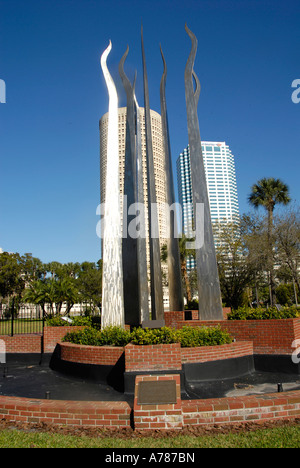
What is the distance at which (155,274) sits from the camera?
50.3 feet

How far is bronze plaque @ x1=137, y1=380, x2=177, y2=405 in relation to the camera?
491 centimetres

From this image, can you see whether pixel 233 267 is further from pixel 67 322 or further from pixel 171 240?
pixel 67 322

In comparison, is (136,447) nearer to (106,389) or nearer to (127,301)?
(106,389)

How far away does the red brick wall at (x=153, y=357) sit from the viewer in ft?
26.1

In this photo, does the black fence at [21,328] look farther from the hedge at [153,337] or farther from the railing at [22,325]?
the hedge at [153,337]

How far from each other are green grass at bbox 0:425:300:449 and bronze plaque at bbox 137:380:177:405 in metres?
0.47

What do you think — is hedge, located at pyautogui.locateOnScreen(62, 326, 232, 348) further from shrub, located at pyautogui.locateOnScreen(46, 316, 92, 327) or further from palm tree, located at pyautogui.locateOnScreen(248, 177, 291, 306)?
palm tree, located at pyautogui.locateOnScreen(248, 177, 291, 306)

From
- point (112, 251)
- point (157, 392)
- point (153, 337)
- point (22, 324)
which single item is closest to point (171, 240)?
point (112, 251)

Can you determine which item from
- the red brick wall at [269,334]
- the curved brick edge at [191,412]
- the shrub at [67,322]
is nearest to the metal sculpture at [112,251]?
the shrub at [67,322]

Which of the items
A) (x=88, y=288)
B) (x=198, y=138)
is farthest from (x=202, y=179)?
(x=88, y=288)

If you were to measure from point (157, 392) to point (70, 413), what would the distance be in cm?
131

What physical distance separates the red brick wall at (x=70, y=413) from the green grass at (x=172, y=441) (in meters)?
0.38

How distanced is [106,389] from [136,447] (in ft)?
14.6
